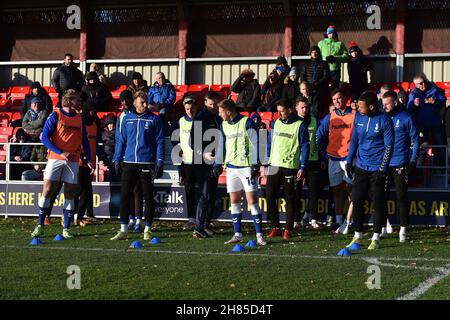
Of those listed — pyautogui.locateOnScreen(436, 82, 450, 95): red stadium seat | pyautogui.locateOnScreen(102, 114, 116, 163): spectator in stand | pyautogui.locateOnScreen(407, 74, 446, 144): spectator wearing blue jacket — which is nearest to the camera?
pyautogui.locateOnScreen(407, 74, 446, 144): spectator wearing blue jacket

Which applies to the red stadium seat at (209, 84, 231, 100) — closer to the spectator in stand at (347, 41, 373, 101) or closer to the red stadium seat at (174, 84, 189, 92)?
the red stadium seat at (174, 84, 189, 92)

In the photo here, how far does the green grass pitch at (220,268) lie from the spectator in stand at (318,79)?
13.5ft

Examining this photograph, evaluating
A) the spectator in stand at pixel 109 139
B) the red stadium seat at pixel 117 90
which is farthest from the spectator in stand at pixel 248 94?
the red stadium seat at pixel 117 90

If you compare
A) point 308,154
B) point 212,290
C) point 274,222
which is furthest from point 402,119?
point 212,290

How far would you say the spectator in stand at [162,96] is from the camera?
59.8ft

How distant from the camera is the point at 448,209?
47.2 feet

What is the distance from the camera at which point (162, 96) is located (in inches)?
719

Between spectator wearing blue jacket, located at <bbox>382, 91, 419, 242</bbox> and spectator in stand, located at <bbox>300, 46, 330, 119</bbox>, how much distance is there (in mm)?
4443

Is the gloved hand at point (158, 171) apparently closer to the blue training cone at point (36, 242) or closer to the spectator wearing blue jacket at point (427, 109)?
the blue training cone at point (36, 242)

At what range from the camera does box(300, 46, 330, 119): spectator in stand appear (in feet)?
55.6

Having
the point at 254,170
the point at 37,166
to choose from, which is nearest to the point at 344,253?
the point at 254,170

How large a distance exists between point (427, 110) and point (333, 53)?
3561 millimetres

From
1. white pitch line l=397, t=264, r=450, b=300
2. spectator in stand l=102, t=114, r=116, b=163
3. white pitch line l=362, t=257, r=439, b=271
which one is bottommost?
white pitch line l=397, t=264, r=450, b=300

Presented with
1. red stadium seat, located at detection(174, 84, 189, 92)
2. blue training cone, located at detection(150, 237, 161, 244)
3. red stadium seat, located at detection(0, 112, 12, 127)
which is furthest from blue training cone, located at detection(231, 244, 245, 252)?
red stadium seat, located at detection(0, 112, 12, 127)
